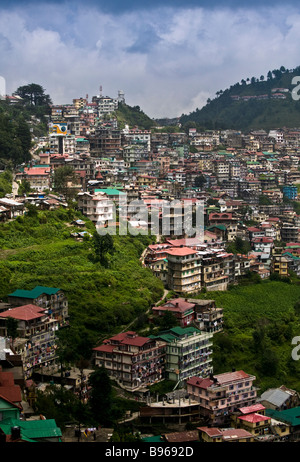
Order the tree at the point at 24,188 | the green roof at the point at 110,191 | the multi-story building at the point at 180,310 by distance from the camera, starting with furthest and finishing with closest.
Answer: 1. the green roof at the point at 110,191
2. the tree at the point at 24,188
3. the multi-story building at the point at 180,310

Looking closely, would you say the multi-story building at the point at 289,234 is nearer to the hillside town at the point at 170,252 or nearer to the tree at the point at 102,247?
the hillside town at the point at 170,252

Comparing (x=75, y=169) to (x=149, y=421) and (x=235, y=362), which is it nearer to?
(x=235, y=362)

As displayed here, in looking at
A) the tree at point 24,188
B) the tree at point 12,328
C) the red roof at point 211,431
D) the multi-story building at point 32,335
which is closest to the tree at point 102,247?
the multi-story building at point 32,335

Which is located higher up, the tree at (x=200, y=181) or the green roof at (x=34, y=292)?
the tree at (x=200, y=181)

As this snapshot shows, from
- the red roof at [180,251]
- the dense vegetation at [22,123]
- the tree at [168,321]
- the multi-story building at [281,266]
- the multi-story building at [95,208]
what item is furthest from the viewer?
the dense vegetation at [22,123]

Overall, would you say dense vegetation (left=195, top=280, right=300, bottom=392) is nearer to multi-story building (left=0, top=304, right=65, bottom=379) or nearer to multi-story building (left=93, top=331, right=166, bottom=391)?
multi-story building (left=93, top=331, right=166, bottom=391)

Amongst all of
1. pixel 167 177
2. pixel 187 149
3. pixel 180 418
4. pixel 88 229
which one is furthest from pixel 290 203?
pixel 180 418
